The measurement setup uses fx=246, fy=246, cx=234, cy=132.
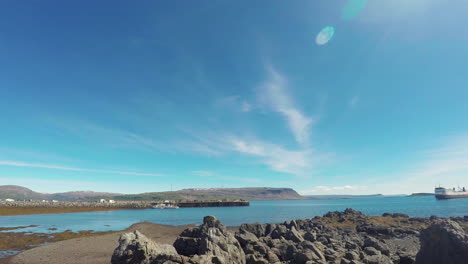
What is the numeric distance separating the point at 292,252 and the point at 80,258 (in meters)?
27.3

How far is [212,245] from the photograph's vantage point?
21.6 metres

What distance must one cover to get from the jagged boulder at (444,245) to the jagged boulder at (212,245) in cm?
1555

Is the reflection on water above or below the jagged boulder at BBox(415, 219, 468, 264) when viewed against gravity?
below

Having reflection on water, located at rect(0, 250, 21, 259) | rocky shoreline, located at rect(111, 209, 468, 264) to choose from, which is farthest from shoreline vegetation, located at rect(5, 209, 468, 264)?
reflection on water, located at rect(0, 250, 21, 259)

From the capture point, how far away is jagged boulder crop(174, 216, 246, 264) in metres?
20.8

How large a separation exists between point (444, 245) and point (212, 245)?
18680mm

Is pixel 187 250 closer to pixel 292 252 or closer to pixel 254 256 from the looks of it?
pixel 254 256

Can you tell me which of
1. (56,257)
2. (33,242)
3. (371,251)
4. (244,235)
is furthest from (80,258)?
(371,251)

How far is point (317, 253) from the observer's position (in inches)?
971

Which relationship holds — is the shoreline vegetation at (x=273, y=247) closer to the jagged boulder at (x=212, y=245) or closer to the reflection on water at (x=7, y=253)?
the jagged boulder at (x=212, y=245)

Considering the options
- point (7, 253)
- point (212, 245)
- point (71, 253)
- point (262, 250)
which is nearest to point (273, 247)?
point (262, 250)

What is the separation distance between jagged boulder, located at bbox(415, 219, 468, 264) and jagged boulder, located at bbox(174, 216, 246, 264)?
1555 cm

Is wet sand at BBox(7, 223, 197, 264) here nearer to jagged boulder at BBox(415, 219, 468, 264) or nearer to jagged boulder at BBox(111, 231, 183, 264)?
jagged boulder at BBox(111, 231, 183, 264)

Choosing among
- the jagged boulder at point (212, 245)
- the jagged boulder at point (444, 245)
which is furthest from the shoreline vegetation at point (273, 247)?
the jagged boulder at point (444, 245)
